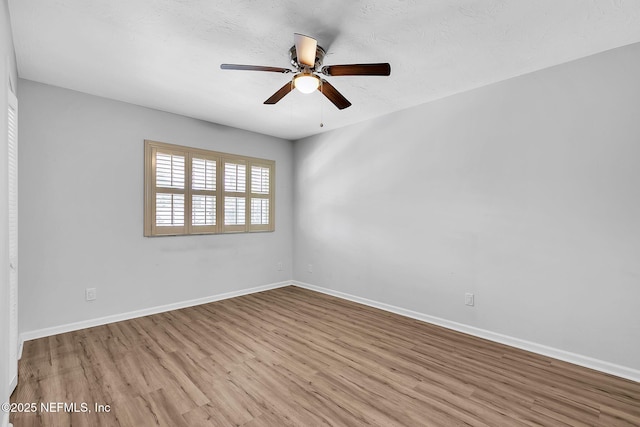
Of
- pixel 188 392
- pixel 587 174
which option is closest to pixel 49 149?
pixel 188 392

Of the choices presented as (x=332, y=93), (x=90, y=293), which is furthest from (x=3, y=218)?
(x=332, y=93)

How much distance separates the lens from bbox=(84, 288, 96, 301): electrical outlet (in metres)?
3.20

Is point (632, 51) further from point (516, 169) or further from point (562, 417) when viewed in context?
point (562, 417)

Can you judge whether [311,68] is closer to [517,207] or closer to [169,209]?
[517,207]

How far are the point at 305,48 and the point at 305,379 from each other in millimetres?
2348

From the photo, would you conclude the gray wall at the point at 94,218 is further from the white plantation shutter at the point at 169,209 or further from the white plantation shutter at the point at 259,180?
the white plantation shutter at the point at 259,180

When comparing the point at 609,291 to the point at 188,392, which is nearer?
the point at 188,392

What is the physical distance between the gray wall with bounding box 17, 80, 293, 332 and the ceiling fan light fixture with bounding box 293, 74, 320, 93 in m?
2.39

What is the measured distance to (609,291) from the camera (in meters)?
2.37

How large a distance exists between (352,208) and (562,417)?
2986 mm

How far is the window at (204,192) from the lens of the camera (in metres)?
3.69

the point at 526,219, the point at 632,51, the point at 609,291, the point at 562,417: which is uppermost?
the point at 632,51

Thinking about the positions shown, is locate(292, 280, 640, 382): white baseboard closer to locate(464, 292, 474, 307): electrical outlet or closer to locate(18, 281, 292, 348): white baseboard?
locate(464, 292, 474, 307): electrical outlet

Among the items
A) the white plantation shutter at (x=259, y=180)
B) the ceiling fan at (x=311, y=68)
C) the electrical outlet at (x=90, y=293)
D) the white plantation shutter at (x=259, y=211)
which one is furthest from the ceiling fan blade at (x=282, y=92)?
the electrical outlet at (x=90, y=293)
